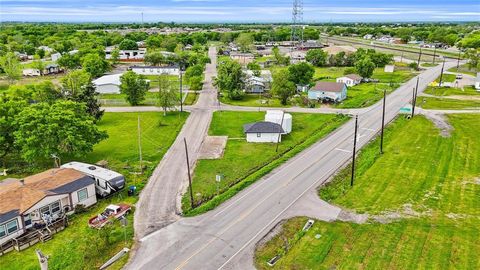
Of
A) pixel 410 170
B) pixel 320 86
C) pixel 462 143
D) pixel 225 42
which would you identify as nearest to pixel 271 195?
pixel 410 170

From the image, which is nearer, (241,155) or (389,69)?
→ (241,155)

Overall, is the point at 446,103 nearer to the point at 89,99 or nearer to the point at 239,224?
the point at 239,224

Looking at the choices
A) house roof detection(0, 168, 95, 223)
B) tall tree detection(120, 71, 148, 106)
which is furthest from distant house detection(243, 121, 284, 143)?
tall tree detection(120, 71, 148, 106)

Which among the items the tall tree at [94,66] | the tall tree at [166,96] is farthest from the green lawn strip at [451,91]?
the tall tree at [94,66]

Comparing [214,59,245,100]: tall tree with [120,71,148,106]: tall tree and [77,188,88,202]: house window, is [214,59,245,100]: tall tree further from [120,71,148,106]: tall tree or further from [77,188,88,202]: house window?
[77,188,88,202]: house window

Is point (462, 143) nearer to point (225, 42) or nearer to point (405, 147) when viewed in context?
point (405, 147)

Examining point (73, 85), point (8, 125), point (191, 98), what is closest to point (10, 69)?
point (73, 85)
